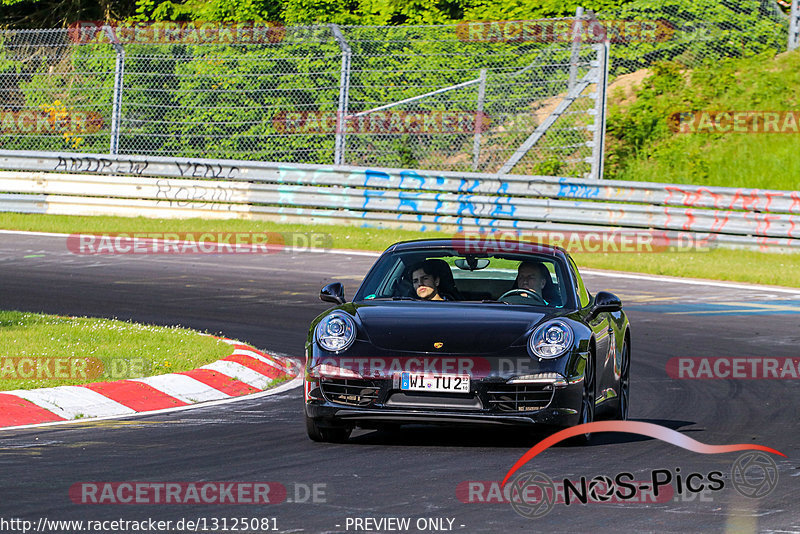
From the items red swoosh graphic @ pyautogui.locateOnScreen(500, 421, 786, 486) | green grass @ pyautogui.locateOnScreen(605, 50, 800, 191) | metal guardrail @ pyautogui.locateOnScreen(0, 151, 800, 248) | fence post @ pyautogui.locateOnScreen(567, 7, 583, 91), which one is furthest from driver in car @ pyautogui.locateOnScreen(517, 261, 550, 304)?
green grass @ pyautogui.locateOnScreen(605, 50, 800, 191)

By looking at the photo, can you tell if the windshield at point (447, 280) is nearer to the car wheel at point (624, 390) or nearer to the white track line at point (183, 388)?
the car wheel at point (624, 390)

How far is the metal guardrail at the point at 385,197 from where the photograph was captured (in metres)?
20.3

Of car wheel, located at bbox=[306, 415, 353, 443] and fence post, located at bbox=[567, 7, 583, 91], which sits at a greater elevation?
fence post, located at bbox=[567, 7, 583, 91]

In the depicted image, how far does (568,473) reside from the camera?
7.12 metres

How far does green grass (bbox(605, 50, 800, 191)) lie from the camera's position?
77.9ft

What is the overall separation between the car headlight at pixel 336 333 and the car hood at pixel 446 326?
0.28 feet

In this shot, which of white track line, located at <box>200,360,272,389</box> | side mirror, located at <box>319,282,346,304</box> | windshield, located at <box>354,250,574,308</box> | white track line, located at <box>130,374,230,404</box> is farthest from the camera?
white track line, located at <box>200,360,272,389</box>

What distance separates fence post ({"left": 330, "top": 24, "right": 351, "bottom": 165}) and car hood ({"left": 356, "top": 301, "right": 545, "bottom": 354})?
14.1 m

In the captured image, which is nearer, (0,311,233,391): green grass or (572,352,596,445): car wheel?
(572,352,596,445): car wheel

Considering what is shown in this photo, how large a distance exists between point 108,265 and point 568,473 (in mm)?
12989

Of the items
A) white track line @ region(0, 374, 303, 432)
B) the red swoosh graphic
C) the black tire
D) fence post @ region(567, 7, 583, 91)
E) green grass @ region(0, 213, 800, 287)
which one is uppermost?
fence post @ region(567, 7, 583, 91)

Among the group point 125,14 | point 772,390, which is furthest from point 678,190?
point 125,14

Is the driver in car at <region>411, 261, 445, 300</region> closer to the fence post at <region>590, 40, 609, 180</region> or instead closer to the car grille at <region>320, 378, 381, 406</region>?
the car grille at <region>320, 378, 381, 406</region>

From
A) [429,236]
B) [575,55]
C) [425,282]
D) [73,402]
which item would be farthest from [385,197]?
[73,402]
